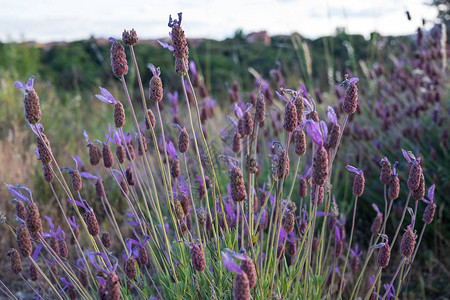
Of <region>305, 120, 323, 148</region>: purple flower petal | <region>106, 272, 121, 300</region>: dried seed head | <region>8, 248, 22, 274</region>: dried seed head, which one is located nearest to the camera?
<region>106, 272, 121, 300</region>: dried seed head

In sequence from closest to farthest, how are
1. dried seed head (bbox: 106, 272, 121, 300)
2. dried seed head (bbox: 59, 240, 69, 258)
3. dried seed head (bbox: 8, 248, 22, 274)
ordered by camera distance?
dried seed head (bbox: 106, 272, 121, 300), dried seed head (bbox: 8, 248, 22, 274), dried seed head (bbox: 59, 240, 69, 258)

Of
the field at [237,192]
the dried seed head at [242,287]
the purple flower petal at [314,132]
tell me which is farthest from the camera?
the field at [237,192]

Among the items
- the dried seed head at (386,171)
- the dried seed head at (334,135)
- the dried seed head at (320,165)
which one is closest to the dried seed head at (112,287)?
the dried seed head at (320,165)

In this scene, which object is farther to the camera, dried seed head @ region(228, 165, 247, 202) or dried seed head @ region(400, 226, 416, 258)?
dried seed head @ region(400, 226, 416, 258)

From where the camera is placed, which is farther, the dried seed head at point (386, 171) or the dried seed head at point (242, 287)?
the dried seed head at point (386, 171)

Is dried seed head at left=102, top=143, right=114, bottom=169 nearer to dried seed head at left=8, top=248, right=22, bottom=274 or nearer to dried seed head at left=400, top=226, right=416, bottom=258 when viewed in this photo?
dried seed head at left=8, top=248, right=22, bottom=274

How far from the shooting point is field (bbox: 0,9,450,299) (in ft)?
3.98

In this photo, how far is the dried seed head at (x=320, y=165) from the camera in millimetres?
1087

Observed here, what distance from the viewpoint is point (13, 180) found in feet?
10.8

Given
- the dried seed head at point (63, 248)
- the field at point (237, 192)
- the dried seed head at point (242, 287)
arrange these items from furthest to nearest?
the dried seed head at point (63, 248), the field at point (237, 192), the dried seed head at point (242, 287)

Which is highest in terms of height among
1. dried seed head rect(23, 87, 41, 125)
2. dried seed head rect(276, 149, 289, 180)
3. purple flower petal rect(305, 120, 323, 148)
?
dried seed head rect(23, 87, 41, 125)

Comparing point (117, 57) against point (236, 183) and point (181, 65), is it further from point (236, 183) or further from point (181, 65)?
point (236, 183)

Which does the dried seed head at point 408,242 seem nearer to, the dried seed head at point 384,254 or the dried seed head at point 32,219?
the dried seed head at point 384,254

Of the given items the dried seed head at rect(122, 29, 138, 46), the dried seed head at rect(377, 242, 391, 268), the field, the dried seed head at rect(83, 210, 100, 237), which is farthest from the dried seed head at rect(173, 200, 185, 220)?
the dried seed head at rect(377, 242, 391, 268)
